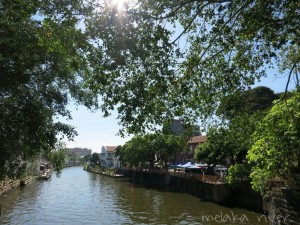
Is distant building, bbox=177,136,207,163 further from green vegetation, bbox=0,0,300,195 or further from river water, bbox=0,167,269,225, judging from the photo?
green vegetation, bbox=0,0,300,195

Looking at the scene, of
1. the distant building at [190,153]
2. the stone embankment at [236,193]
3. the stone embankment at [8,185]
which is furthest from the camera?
the distant building at [190,153]

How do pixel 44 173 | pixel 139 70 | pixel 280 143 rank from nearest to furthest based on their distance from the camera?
pixel 139 70
pixel 280 143
pixel 44 173

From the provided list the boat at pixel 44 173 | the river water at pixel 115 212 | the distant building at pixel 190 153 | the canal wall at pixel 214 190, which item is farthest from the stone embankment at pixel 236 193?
the boat at pixel 44 173

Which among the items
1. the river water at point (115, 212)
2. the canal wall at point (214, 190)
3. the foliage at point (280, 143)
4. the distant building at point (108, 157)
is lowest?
the river water at point (115, 212)

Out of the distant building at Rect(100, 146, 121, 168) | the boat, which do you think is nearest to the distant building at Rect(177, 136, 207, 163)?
the boat

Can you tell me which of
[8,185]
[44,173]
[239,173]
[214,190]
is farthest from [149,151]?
[239,173]

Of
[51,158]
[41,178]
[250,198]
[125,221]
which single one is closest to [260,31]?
[51,158]

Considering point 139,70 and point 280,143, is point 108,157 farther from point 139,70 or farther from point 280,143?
point 139,70

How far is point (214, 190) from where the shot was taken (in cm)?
3148

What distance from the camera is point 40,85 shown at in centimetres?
1268

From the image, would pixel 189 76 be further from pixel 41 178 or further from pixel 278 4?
pixel 41 178

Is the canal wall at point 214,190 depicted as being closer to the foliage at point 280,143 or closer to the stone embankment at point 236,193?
the stone embankment at point 236,193

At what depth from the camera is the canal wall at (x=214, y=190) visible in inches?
1061

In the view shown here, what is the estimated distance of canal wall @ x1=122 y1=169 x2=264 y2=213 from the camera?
1061 inches
